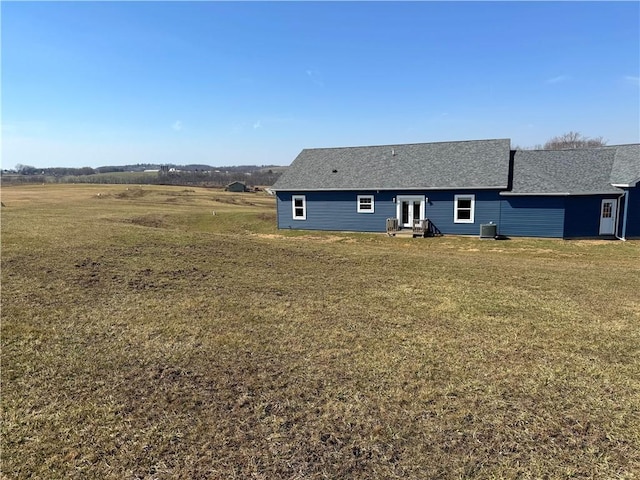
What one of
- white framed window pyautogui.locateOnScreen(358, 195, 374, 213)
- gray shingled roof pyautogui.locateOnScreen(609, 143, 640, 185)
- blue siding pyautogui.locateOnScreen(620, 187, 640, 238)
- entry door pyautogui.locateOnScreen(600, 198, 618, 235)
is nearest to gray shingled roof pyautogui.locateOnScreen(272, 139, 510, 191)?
white framed window pyautogui.locateOnScreen(358, 195, 374, 213)

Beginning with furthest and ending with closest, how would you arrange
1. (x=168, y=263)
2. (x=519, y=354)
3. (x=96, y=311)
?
(x=168, y=263)
(x=96, y=311)
(x=519, y=354)

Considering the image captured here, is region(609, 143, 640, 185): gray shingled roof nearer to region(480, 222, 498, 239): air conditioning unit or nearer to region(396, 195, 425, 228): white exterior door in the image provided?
region(480, 222, 498, 239): air conditioning unit

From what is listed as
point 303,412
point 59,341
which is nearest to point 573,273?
point 303,412

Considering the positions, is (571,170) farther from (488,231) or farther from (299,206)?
(299,206)

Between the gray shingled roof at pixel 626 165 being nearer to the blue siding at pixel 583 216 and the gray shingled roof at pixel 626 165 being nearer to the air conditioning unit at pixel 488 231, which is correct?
the blue siding at pixel 583 216

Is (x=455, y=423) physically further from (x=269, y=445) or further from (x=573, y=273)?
(x=573, y=273)

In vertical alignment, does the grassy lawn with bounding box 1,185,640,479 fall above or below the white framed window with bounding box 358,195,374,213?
below

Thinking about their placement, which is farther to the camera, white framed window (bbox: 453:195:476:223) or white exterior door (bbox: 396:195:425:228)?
white exterior door (bbox: 396:195:425:228)
